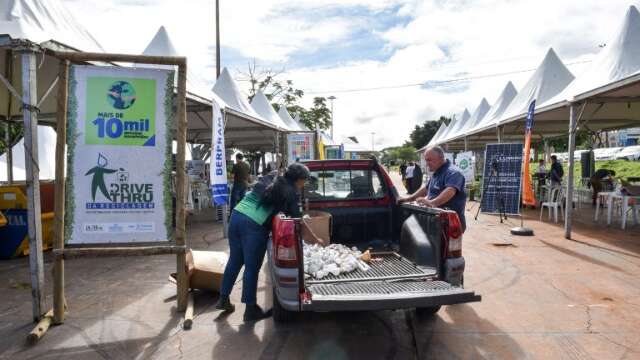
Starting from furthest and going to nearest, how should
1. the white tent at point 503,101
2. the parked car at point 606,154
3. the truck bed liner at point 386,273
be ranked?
the parked car at point 606,154 → the white tent at point 503,101 → the truck bed liner at point 386,273

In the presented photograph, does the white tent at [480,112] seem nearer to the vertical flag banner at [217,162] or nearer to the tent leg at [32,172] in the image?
the vertical flag banner at [217,162]

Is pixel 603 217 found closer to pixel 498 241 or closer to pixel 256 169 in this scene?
pixel 498 241

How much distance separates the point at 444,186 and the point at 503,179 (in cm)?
817

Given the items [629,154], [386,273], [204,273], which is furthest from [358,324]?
[629,154]

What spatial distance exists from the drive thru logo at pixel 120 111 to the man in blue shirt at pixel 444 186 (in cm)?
312

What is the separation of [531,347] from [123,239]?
13.5 feet

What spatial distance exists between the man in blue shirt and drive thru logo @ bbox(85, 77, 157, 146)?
10.2 ft

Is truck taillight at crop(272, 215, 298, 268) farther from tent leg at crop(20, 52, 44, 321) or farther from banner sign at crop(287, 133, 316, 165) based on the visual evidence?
banner sign at crop(287, 133, 316, 165)

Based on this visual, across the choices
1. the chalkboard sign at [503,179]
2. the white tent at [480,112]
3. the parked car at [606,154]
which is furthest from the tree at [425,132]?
the chalkboard sign at [503,179]

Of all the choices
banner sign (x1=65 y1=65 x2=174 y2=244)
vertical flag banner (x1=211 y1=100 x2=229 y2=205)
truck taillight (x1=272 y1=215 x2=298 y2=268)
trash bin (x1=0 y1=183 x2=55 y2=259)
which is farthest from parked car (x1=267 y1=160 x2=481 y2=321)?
trash bin (x1=0 y1=183 x2=55 y2=259)

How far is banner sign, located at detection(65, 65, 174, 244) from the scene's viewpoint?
15.9 feet

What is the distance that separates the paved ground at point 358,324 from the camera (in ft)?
13.3

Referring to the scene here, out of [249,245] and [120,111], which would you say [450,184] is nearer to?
[249,245]

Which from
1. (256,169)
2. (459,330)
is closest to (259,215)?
(459,330)
